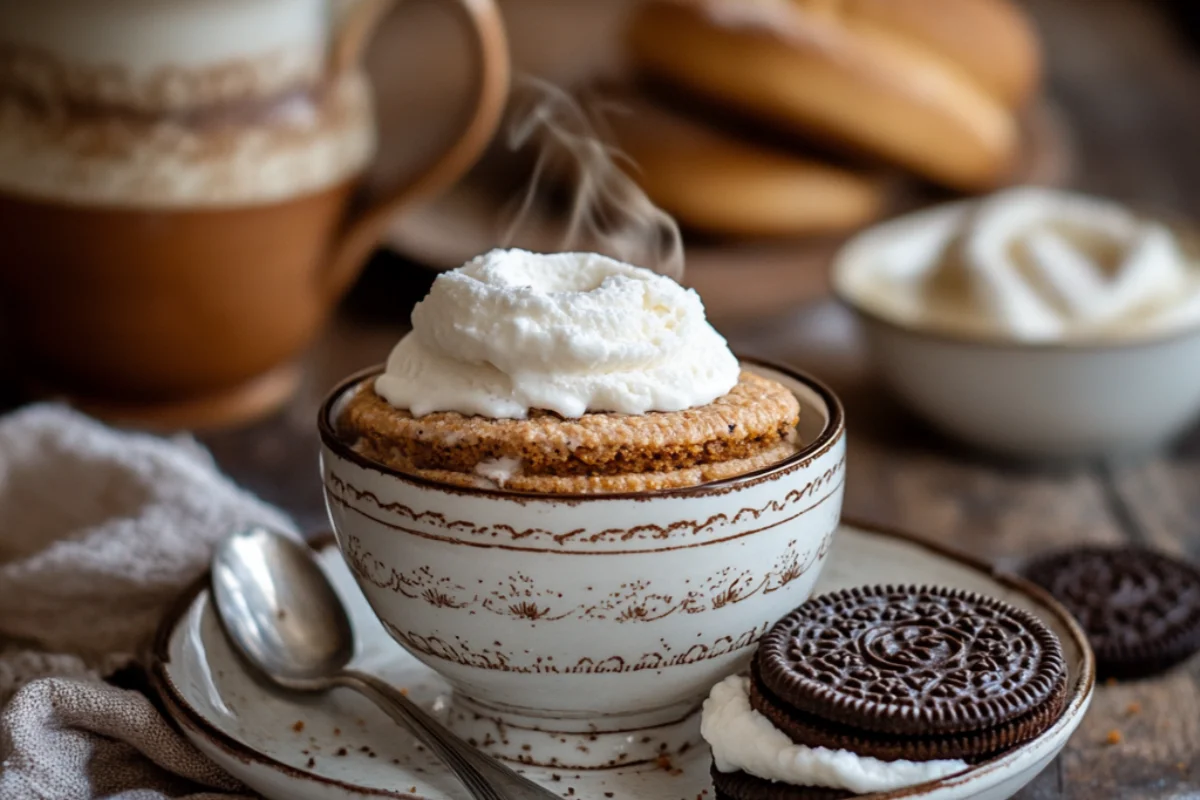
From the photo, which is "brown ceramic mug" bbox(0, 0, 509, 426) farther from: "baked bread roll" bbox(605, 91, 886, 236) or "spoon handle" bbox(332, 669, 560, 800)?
"spoon handle" bbox(332, 669, 560, 800)

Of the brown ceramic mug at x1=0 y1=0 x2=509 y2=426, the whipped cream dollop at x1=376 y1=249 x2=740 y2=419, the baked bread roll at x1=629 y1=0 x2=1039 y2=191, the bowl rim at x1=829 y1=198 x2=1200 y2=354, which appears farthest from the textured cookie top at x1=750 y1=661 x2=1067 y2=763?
the baked bread roll at x1=629 y1=0 x2=1039 y2=191

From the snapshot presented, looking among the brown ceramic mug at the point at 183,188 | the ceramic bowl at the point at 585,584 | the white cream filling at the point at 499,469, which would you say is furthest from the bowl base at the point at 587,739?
the brown ceramic mug at the point at 183,188

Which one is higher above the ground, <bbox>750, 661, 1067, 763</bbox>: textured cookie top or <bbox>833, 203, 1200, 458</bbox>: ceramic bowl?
<bbox>750, 661, 1067, 763</bbox>: textured cookie top

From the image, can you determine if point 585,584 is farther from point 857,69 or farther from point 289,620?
point 857,69

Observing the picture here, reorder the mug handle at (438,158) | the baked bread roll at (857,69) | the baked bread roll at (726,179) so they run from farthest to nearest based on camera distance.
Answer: the baked bread roll at (726,179) < the baked bread roll at (857,69) < the mug handle at (438,158)

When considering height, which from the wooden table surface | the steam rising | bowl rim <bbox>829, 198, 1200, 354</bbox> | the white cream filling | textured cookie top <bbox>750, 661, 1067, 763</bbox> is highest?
the steam rising

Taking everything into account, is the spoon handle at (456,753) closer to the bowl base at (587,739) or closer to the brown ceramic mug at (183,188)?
the bowl base at (587,739)

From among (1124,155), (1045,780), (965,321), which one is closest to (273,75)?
(965,321)
